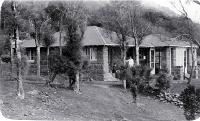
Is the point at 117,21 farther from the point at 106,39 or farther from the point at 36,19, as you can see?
the point at 36,19

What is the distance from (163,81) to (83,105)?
6.13 m

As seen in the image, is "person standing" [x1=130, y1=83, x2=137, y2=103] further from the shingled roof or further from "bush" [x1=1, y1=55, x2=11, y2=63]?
"bush" [x1=1, y1=55, x2=11, y2=63]

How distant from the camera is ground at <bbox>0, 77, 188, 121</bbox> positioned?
43.9 ft

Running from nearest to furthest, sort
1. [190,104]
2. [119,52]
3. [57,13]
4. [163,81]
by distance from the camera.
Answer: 1. [190,104]
2. [163,81]
3. [57,13]
4. [119,52]

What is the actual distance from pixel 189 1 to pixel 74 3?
18.0ft

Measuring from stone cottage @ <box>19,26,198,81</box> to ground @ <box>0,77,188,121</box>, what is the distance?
355 centimetres

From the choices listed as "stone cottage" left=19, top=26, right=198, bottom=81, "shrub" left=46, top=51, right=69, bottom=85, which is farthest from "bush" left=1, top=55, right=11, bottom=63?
"stone cottage" left=19, top=26, right=198, bottom=81

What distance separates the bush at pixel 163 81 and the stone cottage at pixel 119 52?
34.8 inches

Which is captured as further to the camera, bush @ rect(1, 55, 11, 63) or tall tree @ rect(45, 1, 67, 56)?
tall tree @ rect(45, 1, 67, 56)

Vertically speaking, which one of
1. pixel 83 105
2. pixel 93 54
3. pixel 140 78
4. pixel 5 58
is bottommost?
pixel 83 105

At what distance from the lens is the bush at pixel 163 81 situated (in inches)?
766

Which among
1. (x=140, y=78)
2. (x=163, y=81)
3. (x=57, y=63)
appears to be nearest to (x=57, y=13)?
(x=57, y=63)

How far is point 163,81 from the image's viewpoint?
65.3 feet

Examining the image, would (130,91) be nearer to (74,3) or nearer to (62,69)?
(62,69)
